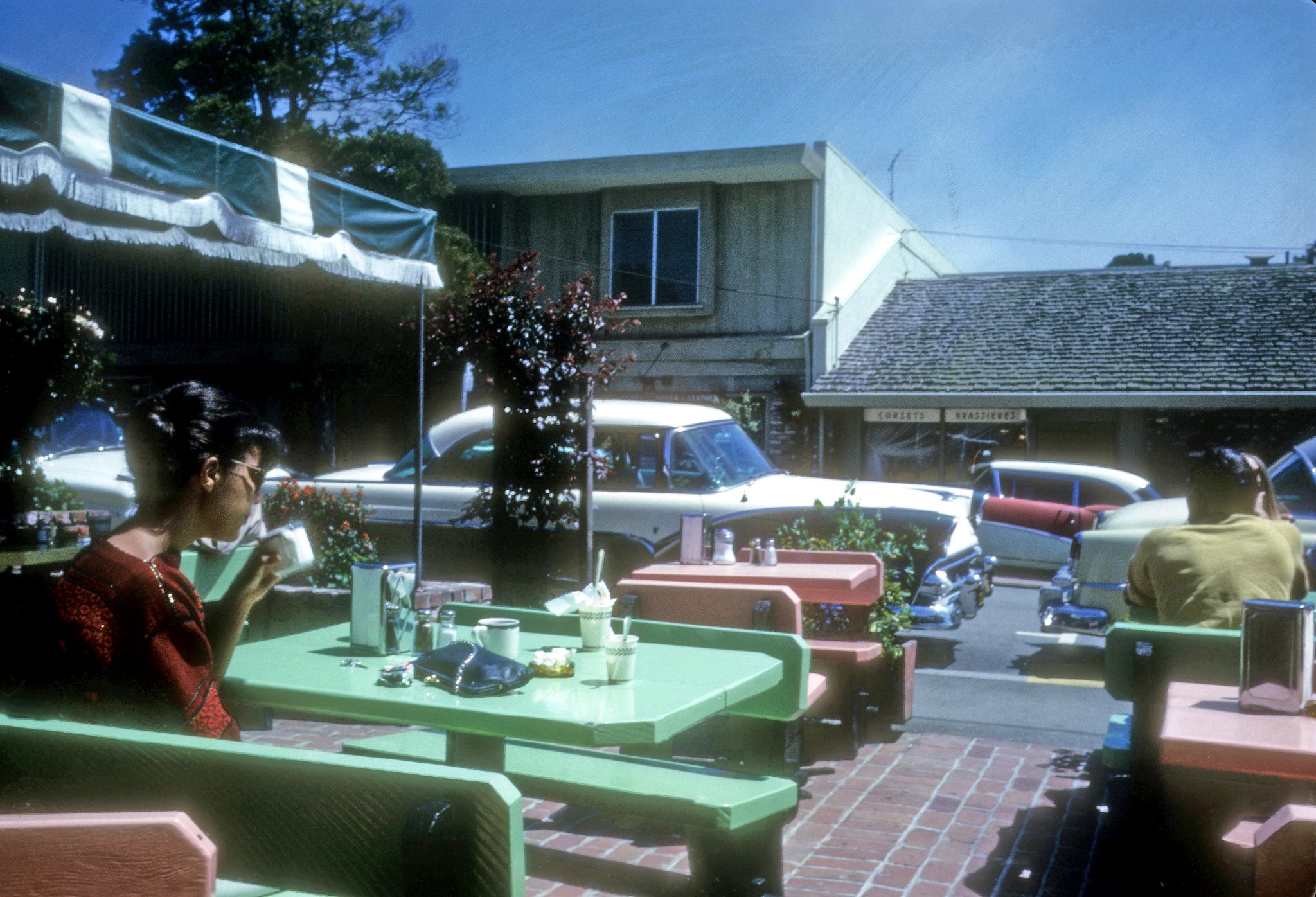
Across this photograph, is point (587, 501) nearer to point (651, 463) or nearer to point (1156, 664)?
point (651, 463)

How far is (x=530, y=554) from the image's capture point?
27.5 feet

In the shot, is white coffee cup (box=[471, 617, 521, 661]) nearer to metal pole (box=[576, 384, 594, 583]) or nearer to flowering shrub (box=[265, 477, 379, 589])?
flowering shrub (box=[265, 477, 379, 589])

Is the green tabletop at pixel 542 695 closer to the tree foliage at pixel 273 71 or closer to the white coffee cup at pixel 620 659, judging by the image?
the white coffee cup at pixel 620 659

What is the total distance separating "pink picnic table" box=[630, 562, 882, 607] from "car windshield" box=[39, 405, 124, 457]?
9517 mm

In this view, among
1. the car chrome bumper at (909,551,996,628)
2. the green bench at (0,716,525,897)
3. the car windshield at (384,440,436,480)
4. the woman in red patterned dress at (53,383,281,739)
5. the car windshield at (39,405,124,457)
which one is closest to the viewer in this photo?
the green bench at (0,716,525,897)

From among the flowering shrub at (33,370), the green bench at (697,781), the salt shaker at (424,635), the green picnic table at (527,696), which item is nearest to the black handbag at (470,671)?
the green picnic table at (527,696)

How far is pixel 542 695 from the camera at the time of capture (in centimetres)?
324

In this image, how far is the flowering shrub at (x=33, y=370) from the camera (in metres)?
7.84

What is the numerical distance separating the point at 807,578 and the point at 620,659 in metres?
2.67

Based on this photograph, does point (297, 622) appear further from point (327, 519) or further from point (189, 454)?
point (189, 454)

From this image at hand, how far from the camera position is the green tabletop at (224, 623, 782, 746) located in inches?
116

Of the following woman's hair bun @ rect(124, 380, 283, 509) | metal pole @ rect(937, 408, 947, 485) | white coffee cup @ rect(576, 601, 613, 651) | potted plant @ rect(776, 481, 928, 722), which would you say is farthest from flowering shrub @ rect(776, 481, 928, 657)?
metal pole @ rect(937, 408, 947, 485)

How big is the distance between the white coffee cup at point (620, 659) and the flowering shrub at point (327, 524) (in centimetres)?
444

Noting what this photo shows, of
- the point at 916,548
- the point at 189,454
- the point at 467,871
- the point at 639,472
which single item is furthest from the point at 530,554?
the point at 467,871
